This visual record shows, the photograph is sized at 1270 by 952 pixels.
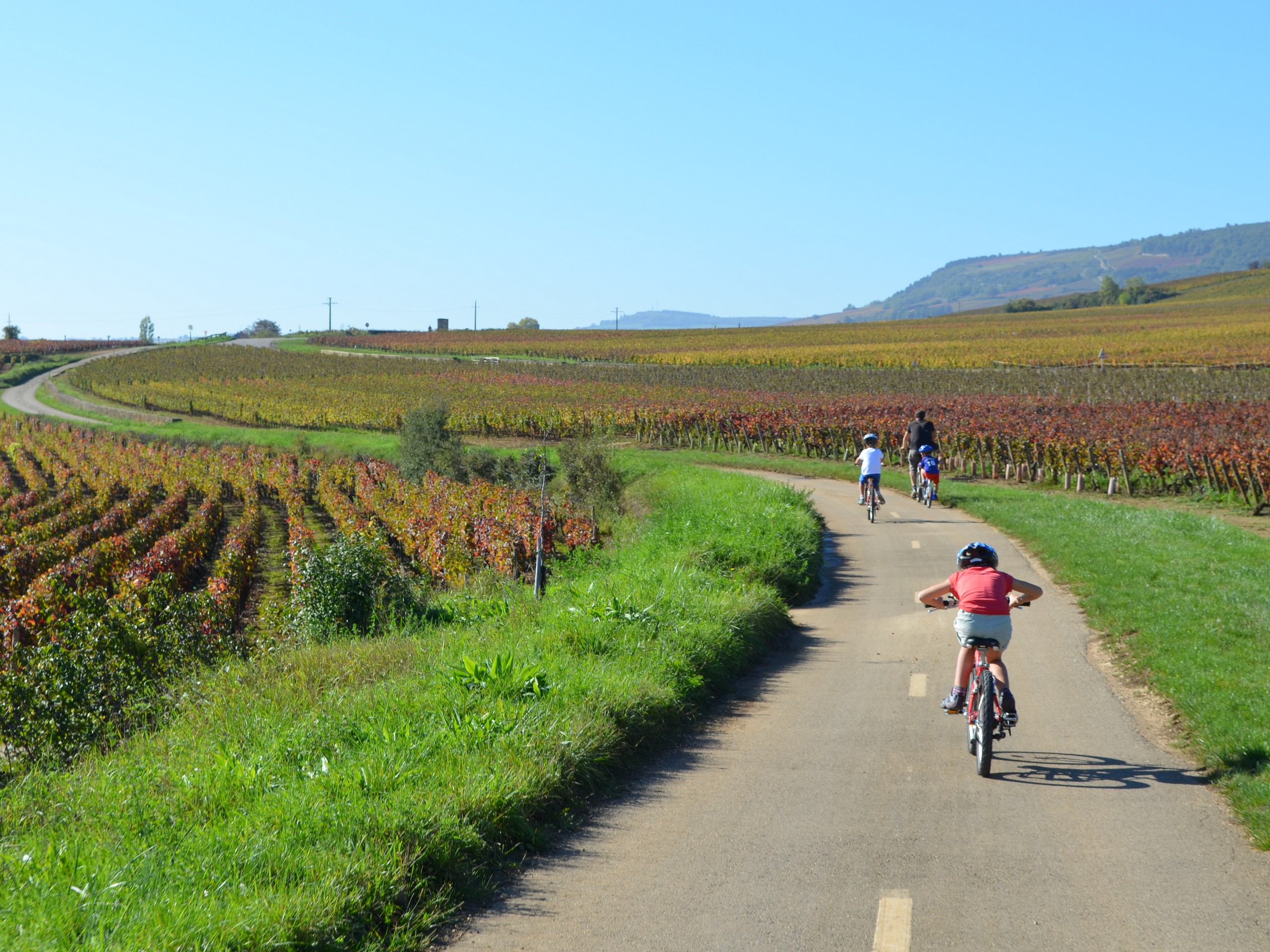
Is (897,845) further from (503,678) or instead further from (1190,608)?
(1190,608)

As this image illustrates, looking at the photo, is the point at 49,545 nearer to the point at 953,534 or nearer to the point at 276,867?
the point at 953,534

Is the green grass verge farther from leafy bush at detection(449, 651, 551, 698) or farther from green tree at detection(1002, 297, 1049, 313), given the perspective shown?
green tree at detection(1002, 297, 1049, 313)

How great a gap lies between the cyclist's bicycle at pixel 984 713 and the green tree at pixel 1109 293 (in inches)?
6420

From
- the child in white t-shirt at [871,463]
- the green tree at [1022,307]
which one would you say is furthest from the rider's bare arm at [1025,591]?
the green tree at [1022,307]

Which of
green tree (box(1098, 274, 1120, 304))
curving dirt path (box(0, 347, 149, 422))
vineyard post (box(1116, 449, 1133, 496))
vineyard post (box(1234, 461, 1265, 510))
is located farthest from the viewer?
green tree (box(1098, 274, 1120, 304))

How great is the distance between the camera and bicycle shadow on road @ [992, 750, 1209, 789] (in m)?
7.20

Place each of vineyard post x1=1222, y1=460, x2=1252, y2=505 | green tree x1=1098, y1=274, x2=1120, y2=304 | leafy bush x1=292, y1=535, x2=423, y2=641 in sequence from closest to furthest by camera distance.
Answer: leafy bush x1=292, y1=535, x2=423, y2=641
vineyard post x1=1222, y1=460, x2=1252, y2=505
green tree x1=1098, y1=274, x2=1120, y2=304

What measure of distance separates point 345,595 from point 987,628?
10.5 metres

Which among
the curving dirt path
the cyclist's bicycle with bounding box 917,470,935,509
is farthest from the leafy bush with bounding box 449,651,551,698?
the curving dirt path

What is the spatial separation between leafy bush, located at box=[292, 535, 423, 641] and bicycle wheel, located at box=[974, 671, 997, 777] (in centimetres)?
947

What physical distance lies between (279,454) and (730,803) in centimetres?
4274

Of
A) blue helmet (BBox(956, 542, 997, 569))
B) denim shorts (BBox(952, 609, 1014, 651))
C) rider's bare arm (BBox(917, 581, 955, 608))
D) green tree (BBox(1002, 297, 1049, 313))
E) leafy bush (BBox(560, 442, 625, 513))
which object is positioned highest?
green tree (BBox(1002, 297, 1049, 313))

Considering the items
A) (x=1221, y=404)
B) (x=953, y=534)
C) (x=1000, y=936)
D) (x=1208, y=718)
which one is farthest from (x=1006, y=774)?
(x=1221, y=404)

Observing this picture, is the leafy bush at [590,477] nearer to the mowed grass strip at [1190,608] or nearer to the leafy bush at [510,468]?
the leafy bush at [510,468]
